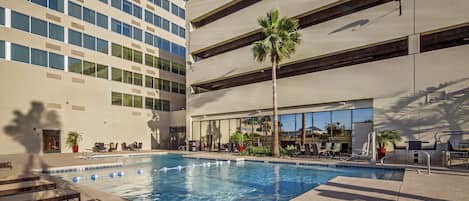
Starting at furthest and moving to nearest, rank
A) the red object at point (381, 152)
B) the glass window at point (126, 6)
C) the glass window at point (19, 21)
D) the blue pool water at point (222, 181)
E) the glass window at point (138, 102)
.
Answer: the glass window at point (138, 102) < the glass window at point (126, 6) < the glass window at point (19, 21) < the red object at point (381, 152) < the blue pool water at point (222, 181)

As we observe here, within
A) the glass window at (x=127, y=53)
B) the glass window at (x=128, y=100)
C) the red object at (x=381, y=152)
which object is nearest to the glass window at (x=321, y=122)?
the red object at (x=381, y=152)

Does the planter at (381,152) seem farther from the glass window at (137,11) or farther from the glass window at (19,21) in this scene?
the glass window at (137,11)

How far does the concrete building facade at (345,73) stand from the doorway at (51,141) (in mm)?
10867

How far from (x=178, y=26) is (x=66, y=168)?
25915 millimetres

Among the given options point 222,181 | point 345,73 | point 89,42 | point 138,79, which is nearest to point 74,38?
point 89,42

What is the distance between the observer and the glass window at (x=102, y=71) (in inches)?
1067

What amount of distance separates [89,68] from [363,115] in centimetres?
2242

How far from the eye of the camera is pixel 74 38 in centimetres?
2539

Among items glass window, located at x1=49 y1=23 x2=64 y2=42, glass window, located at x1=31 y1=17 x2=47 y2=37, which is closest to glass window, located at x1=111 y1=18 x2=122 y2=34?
glass window, located at x1=49 y1=23 x2=64 y2=42

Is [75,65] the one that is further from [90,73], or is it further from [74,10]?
[74,10]

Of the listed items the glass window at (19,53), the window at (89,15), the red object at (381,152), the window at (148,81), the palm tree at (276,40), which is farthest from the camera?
the window at (148,81)

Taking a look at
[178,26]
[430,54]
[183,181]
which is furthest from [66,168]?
[178,26]

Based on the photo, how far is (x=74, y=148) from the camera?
952 inches

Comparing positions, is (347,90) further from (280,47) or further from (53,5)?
(53,5)
